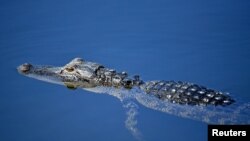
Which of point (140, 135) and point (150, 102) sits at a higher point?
point (150, 102)

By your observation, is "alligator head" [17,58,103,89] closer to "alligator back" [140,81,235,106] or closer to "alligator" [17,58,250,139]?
"alligator" [17,58,250,139]

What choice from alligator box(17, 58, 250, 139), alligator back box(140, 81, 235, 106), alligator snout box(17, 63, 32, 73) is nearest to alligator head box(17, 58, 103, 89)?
alligator box(17, 58, 250, 139)

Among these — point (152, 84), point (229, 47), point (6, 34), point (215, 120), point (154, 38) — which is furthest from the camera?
point (6, 34)

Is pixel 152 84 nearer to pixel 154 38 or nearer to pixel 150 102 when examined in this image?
pixel 150 102

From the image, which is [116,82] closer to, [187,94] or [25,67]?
[187,94]

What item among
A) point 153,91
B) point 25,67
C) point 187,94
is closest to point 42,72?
point 25,67

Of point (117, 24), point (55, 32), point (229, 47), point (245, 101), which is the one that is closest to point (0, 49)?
point (55, 32)

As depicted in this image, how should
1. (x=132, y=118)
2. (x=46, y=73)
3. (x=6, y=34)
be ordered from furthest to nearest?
(x=6, y=34) → (x=46, y=73) → (x=132, y=118)
